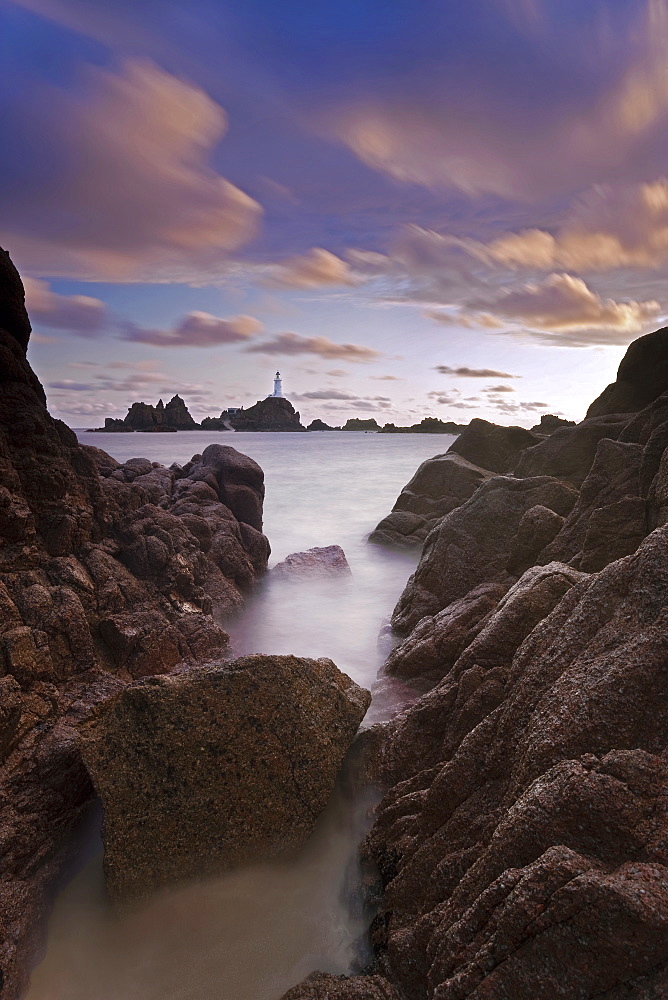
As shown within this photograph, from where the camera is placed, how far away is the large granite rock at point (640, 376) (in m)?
14.9

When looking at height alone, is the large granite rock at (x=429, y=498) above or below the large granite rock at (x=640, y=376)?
below

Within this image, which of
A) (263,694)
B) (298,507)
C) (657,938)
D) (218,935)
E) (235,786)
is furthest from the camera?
(298,507)

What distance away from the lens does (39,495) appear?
29.9 feet

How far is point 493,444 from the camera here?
78.7ft

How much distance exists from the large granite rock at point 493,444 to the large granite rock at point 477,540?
10.8m

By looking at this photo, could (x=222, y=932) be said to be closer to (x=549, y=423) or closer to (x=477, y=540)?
(x=477, y=540)

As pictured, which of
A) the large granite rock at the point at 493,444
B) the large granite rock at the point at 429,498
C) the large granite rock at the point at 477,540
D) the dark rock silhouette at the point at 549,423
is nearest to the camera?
the large granite rock at the point at 477,540

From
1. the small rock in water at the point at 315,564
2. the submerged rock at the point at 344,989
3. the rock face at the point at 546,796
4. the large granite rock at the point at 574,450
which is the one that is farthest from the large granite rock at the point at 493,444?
the submerged rock at the point at 344,989

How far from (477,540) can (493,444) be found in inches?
528

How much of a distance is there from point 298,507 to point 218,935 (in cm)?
3071

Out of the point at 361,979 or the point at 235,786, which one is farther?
the point at 235,786

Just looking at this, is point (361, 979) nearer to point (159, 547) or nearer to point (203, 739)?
point (203, 739)

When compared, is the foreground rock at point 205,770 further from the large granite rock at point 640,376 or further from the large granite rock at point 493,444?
the large granite rock at point 493,444

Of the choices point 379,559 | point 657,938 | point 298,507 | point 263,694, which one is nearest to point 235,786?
point 263,694
